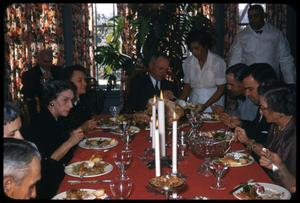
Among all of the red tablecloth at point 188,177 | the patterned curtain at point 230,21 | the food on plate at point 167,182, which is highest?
the patterned curtain at point 230,21

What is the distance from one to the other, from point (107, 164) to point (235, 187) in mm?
805

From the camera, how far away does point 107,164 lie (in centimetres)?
257

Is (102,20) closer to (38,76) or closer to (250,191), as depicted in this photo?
(38,76)

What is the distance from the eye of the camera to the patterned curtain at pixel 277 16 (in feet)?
22.6

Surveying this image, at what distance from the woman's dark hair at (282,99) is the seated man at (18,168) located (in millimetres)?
Answer: 1559

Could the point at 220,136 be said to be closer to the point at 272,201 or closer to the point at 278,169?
the point at 278,169

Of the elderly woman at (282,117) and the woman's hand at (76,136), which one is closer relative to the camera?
the elderly woman at (282,117)

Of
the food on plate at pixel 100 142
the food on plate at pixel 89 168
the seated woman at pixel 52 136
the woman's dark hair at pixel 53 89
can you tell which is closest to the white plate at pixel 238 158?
the food on plate at pixel 89 168

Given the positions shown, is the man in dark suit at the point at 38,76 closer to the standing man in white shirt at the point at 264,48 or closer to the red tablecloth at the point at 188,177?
the standing man in white shirt at the point at 264,48

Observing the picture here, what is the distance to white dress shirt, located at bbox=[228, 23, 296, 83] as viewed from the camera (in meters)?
5.20

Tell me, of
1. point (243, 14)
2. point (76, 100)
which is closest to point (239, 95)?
point (76, 100)

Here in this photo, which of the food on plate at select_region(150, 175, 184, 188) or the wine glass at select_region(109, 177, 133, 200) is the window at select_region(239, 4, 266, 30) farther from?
the wine glass at select_region(109, 177, 133, 200)

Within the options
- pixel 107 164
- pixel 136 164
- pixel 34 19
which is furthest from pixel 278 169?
pixel 34 19

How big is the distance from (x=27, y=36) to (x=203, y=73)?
2.63m
